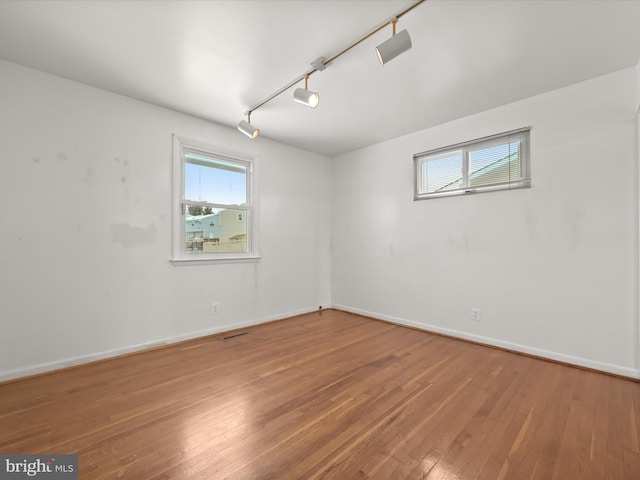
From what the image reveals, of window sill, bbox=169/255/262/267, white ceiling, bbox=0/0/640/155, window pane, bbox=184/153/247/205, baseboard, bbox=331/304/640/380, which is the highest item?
white ceiling, bbox=0/0/640/155

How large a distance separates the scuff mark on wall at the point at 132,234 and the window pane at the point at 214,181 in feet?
1.91

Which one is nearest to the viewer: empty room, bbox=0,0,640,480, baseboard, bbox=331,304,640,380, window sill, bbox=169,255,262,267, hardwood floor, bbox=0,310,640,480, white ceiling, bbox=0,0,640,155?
hardwood floor, bbox=0,310,640,480

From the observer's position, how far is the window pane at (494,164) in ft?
10.2

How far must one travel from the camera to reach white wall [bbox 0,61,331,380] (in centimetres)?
241

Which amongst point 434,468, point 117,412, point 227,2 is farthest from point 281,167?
point 434,468

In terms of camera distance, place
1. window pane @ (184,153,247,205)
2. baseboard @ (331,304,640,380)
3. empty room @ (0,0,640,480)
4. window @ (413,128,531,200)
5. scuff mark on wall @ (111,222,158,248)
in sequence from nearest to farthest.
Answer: empty room @ (0,0,640,480), baseboard @ (331,304,640,380), scuff mark on wall @ (111,222,158,248), window @ (413,128,531,200), window pane @ (184,153,247,205)

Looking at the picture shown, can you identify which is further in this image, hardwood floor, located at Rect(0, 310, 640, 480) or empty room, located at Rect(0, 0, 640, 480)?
empty room, located at Rect(0, 0, 640, 480)

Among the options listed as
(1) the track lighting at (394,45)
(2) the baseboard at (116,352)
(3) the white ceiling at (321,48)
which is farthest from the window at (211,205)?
(1) the track lighting at (394,45)

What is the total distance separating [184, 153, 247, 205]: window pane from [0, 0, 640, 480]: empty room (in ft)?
0.09

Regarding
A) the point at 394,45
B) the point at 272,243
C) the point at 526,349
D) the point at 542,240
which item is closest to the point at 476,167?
the point at 542,240

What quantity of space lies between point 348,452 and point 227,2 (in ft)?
9.03

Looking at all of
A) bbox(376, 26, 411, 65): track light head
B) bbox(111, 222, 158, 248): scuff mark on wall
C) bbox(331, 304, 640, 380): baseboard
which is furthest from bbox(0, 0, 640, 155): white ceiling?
bbox(331, 304, 640, 380): baseboard

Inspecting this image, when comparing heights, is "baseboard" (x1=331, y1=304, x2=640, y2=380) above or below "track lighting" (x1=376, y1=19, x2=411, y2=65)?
below

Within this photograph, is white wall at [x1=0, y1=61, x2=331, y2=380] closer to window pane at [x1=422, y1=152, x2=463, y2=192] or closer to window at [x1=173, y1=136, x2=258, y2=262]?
window at [x1=173, y1=136, x2=258, y2=262]
